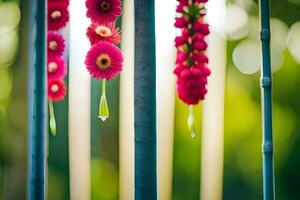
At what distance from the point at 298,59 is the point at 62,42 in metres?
0.77

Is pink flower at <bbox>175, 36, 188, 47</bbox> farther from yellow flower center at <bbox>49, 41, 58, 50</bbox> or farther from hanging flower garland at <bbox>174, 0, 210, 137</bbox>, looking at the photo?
yellow flower center at <bbox>49, 41, 58, 50</bbox>

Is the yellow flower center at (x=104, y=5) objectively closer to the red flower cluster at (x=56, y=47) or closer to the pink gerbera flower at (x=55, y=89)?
the red flower cluster at (x=56, y=47)

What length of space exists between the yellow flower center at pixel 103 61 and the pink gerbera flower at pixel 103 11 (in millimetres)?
99

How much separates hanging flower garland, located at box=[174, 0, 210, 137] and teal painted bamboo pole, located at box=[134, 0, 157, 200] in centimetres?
20

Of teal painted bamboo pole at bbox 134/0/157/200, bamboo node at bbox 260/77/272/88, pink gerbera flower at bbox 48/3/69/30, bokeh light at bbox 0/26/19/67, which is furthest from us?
bokeh light at bbox 0/26/19/67

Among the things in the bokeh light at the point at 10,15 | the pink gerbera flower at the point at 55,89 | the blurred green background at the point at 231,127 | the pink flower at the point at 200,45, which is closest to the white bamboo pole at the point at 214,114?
the blurred green background at the point at 231,127

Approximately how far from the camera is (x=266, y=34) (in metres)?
0.98

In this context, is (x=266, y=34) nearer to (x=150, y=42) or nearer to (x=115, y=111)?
(x=150, y=42)

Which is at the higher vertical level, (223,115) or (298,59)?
(298,59)

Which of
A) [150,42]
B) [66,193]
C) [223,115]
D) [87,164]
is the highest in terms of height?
[150,42]

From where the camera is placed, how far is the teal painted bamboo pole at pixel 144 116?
843mm

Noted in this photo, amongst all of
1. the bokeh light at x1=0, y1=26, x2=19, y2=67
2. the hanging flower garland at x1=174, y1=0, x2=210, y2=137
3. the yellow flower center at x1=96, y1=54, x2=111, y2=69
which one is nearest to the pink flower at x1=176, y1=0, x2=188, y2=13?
the hanging flower garland at x1=174, y1=0, x2=210, y2=137

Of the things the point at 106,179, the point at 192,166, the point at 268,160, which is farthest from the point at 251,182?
the point at 106,179

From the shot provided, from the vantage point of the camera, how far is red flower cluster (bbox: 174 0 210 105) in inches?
40.8
